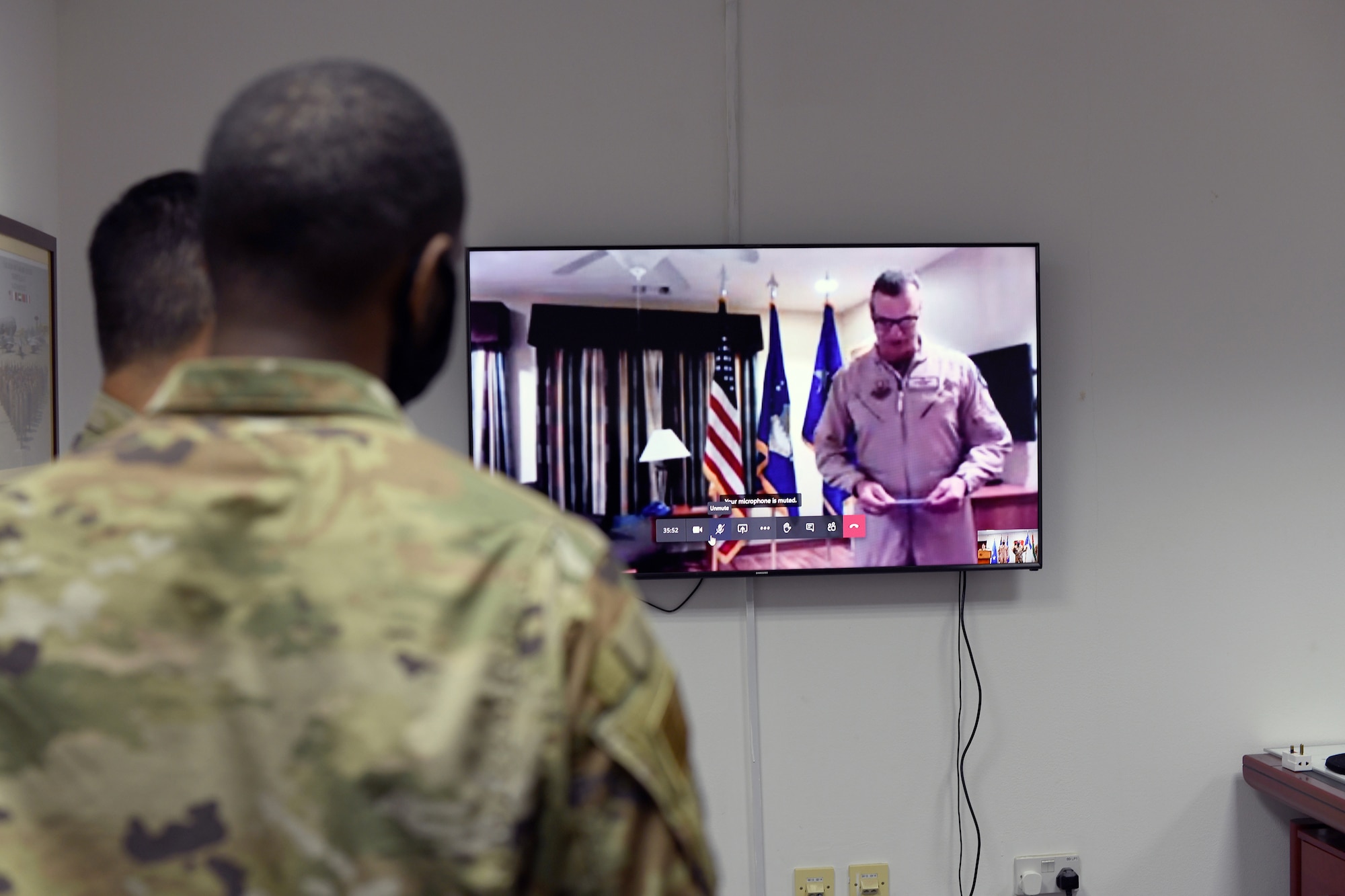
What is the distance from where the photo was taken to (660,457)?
225 centimetres

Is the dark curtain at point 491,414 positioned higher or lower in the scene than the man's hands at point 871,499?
higher

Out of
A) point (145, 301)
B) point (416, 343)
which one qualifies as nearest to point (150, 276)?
point (145, 301)

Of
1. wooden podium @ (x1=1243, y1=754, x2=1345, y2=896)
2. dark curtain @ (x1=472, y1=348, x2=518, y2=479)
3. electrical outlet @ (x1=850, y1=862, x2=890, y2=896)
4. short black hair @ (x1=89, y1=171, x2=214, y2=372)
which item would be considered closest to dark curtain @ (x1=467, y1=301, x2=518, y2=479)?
dark curtain @ (x1=472, y1=348, x2=518, y2=479)

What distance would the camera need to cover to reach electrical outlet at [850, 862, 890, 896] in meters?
2.38

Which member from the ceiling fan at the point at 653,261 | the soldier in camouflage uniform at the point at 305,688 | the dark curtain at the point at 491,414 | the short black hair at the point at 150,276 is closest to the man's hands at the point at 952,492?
the ceiling fan at the point at 653,261

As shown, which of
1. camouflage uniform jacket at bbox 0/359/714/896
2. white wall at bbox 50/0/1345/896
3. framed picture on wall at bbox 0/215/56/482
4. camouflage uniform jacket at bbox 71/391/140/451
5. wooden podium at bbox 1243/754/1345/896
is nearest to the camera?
camouflage uniform jacket at bbox 0/359/714/896

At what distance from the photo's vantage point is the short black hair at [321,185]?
614 mm

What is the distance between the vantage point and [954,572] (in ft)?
7.91

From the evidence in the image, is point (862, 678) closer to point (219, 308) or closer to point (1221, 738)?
point (1221, 738)

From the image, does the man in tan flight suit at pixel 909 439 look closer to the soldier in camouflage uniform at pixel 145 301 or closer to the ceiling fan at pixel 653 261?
the ceiling fan at pixel 653 261

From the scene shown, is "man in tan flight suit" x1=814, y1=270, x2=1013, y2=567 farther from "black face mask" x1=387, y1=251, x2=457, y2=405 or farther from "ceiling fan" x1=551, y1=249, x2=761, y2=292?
"black face mask" x1=387, y1=251, x2=457, y2=405

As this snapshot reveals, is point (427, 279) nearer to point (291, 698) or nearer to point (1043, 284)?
point (291, 698)

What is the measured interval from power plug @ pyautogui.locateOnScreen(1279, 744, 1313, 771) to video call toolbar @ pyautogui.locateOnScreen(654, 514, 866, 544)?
3.88 ft

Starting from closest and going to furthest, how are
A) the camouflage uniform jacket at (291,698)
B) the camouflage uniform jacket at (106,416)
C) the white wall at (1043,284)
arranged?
1. the camouflage uniform jacket at (291,698)
2. the camouflage uniform jacket at (106,416)
3. the white wall at (1043,284)
